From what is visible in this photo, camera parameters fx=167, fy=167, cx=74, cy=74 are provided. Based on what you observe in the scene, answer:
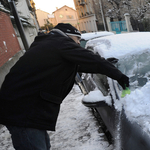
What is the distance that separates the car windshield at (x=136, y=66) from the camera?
211cm

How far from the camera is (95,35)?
6.65 meters

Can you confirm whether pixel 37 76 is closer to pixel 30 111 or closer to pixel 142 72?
pixel 30 111

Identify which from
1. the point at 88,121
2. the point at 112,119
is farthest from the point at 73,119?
the point at 112,119

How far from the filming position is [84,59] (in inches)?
54.8

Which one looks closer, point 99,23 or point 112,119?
point 112,119

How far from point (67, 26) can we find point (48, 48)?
40 centimetres

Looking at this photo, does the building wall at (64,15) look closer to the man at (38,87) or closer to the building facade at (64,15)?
the building facade at (64,15)

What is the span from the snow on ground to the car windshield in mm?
938

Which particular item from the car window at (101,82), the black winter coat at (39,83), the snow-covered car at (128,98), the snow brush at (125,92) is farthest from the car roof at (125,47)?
the black winter coat at (39,83)

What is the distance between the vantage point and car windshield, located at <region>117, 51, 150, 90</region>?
2.11m

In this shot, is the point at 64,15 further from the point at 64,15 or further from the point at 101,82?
the point at 101,82

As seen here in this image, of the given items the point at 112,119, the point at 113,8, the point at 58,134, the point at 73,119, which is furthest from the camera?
the point at 113,8

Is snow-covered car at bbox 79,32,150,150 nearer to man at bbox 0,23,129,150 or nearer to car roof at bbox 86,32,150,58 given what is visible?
car roof at bbox 86,32,150,58

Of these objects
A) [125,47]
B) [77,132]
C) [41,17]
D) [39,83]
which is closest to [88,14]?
[41,17]
